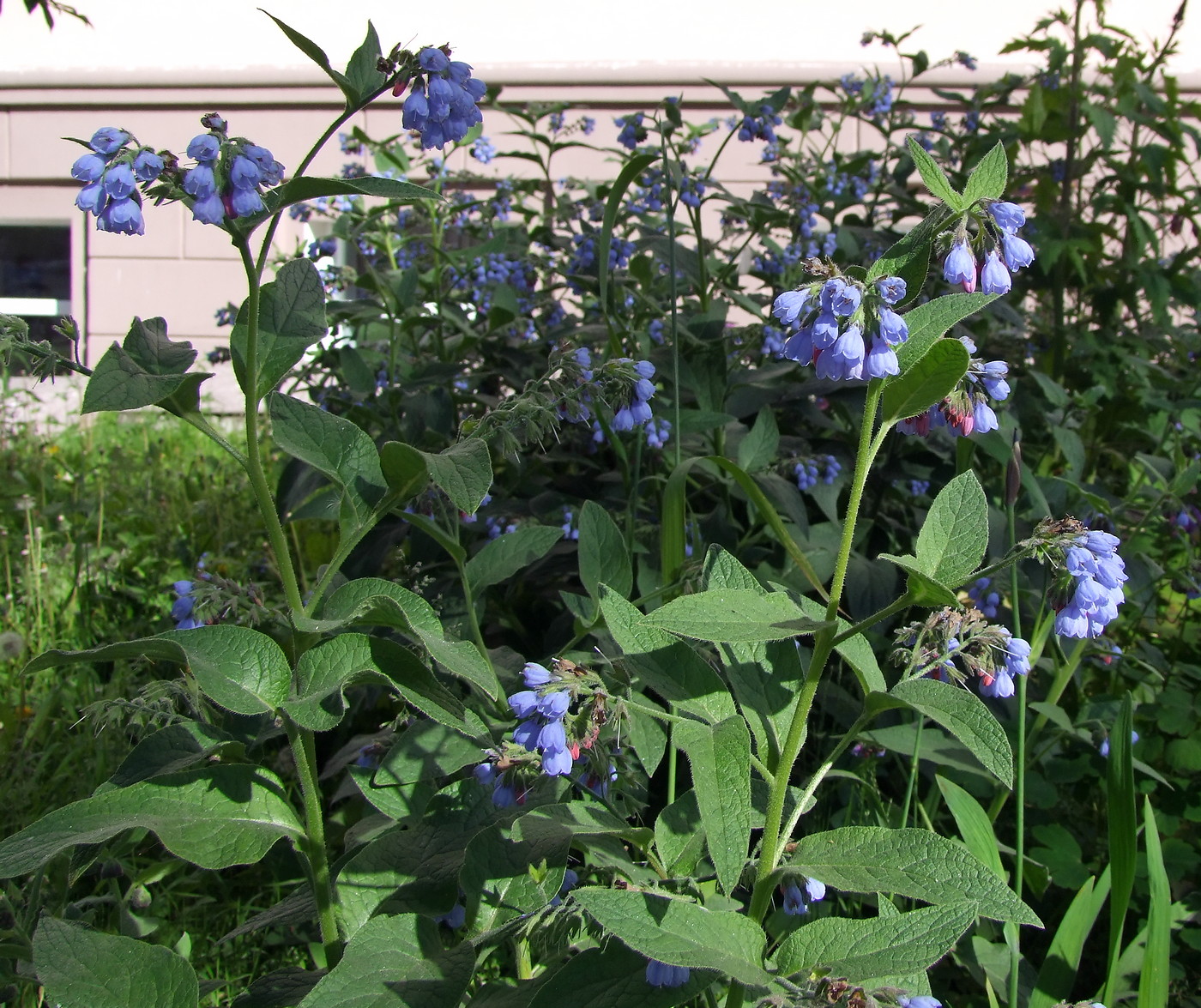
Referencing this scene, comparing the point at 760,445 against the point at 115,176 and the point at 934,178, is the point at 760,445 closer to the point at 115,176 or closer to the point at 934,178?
the point at 934,178

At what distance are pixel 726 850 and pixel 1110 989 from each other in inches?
31.9

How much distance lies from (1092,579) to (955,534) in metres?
0.14

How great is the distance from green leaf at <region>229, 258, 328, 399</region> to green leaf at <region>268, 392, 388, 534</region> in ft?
0.22

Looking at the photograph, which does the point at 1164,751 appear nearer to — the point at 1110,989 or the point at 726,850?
the point at 1110,989

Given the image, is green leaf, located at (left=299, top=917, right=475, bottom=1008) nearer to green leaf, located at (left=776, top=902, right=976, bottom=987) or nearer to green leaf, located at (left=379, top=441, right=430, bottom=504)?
green leaf, located at (left=776, top=902, right=976, bottom=987)

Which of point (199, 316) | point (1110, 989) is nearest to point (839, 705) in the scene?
point (1110, 989)

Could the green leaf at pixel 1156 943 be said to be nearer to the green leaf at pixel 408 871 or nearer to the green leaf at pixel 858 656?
the green leaf at pixel 858 656

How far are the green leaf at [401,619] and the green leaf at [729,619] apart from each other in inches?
7.2

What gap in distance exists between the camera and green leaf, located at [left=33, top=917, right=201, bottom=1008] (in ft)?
3.17

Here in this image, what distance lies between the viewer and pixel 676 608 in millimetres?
927

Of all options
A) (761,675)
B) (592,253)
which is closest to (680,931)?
(761,675)

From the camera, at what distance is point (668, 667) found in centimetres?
106

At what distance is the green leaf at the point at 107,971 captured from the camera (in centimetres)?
97

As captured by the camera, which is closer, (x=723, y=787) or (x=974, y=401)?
(x=723, y=787)
